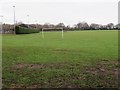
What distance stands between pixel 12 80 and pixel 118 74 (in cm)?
311

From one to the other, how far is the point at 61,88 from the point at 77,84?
1.88 feet

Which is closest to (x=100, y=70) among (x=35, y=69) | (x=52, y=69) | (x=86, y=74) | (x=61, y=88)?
(x=86, y=74)

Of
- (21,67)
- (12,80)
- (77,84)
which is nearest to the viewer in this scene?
(77,84)

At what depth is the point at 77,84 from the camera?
6.85 meters

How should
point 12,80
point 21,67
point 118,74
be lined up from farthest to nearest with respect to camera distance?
point 21,67, point 118,74, point 12,80

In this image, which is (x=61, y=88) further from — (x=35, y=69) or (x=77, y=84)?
(x=35, y=69)

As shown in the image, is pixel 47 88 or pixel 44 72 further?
pixel 44 72

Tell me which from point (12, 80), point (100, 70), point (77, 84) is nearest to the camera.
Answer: point (77, 84)

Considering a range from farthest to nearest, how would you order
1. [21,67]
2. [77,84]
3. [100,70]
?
[21,67] < [100,70] < [77,84]

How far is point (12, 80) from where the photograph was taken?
7.36 m

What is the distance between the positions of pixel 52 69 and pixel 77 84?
224cm

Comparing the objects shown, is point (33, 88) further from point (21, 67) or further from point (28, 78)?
point (21, 67)

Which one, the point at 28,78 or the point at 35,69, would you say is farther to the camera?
the point at 35,69

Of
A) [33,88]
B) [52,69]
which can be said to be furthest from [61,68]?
[33,88]
